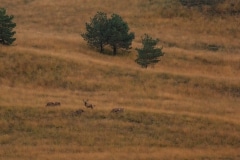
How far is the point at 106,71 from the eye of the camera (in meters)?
51.1

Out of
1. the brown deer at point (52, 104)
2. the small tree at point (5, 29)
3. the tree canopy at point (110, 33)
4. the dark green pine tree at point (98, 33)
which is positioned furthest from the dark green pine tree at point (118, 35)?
the brown deer at point (52, 104)

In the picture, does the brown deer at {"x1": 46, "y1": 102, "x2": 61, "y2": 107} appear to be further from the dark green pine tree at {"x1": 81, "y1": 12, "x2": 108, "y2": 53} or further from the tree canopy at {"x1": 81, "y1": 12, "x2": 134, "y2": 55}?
the dark green pine tree at {"x1": 81, "y1": 12, "x2": 108, "y2": 53}

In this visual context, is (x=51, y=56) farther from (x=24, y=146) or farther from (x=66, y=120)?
(x=24, y=146)

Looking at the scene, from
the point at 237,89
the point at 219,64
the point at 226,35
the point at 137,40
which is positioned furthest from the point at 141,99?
the point at 226,35

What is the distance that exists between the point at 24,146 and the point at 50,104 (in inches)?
306

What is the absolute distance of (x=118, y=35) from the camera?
60.9 m

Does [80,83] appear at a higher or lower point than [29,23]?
lower

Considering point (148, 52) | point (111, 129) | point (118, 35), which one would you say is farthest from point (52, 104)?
point (118, 35)

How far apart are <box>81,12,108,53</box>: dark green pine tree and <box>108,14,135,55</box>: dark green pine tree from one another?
0.78 m

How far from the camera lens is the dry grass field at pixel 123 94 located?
30562 millimetres

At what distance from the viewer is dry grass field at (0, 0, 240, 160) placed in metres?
30.6

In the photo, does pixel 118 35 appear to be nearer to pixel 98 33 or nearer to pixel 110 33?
pixel 110 33

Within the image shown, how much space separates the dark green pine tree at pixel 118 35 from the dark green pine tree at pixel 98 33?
30.6 inches

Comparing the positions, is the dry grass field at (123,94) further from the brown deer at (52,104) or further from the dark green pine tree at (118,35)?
the dark green pine tree at (118,35)
